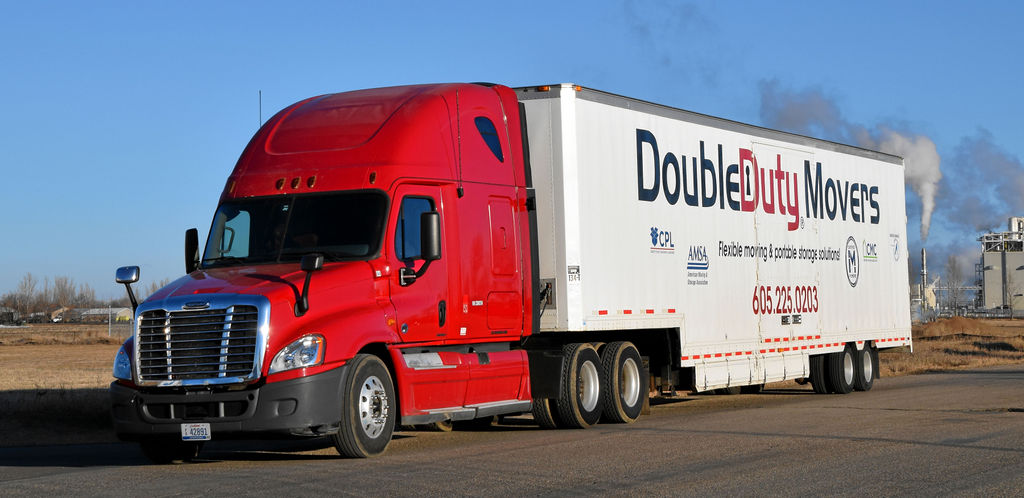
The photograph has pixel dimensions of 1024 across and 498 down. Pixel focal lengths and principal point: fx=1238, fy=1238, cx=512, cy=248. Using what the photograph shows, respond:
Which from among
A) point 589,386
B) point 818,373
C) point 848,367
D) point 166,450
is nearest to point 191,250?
point 166,450

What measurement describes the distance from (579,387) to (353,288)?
464cm

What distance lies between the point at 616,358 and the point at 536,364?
5.20 ft

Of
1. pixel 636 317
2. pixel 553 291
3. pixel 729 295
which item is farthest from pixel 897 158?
pixel 553 291

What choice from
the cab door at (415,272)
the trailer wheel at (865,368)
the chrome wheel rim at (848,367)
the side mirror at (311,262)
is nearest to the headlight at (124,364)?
the side mirror at (311,262)

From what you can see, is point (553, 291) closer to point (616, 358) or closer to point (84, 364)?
point (616, 358)

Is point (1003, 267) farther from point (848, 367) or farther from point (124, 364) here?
point (124, 364)

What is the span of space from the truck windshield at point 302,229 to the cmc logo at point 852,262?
42.8 ft

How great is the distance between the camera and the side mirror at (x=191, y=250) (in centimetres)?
1395

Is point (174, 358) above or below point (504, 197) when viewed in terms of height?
below

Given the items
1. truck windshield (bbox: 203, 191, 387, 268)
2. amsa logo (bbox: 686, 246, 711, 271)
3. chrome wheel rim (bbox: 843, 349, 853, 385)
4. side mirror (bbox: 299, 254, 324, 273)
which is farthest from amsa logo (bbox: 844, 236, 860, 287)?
side mirror (bbox: 299, 254, 324, 273)

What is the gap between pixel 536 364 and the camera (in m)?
15.7

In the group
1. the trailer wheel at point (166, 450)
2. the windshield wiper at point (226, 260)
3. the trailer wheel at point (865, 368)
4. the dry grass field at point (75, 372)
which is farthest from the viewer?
the trailer wheel at point (865, 368)

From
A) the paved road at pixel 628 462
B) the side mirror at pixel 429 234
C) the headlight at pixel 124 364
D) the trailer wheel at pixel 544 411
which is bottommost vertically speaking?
the paved road at pixel 628 462

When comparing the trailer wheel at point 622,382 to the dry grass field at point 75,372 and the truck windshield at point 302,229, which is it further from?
the dry grass field at point 75,372
